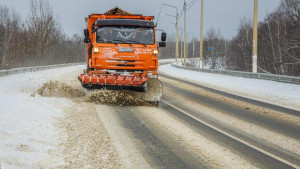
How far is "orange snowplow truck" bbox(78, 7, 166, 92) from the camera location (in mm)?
10367

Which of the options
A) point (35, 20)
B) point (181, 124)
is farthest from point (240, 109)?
point (35, 20)

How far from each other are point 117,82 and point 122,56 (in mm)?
1198

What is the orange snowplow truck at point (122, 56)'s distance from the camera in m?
10.4

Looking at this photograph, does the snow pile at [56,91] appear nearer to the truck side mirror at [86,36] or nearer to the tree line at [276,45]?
the truck side mirror at [86,36]

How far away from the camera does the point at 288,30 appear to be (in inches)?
1847

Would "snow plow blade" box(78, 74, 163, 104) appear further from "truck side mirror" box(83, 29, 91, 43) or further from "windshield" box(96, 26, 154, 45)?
"truck side mirror" box(83, 29, 91, 43)

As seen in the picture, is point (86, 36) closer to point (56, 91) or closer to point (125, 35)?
point (125, 35)

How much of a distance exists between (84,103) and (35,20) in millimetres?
38864

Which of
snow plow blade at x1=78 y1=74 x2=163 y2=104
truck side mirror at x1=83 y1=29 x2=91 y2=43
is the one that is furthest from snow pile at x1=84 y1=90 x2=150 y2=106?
truck side mirror at x1=83 y1=29 x2=91 y2=43

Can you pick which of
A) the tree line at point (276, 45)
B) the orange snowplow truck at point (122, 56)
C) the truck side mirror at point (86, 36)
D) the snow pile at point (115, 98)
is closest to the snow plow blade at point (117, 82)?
the orange snowplow truck at point (122, 56)

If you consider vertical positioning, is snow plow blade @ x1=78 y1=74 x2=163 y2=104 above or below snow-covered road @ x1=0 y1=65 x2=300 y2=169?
above

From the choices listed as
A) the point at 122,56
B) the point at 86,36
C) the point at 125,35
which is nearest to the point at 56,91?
the point at 86,36

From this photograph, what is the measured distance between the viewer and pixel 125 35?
11500mm

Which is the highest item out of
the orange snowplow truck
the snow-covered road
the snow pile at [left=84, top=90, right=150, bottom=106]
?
the orange snowplow truck
